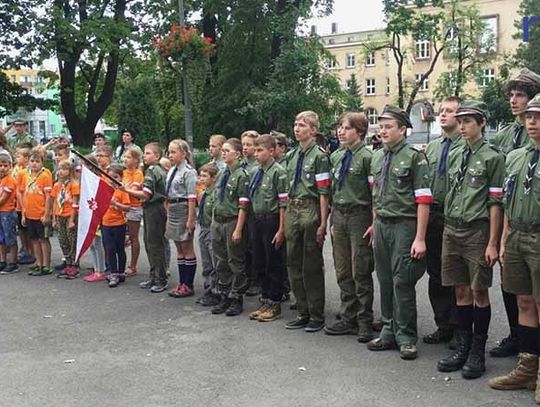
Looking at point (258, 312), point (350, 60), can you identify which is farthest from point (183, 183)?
point (350, 60)

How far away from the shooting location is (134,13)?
25.9 metres

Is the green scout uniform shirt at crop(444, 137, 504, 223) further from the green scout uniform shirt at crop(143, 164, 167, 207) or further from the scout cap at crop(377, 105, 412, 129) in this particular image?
the green scout uniform shirt at crop(143, 164, 167, 207)

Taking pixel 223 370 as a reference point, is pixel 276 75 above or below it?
above

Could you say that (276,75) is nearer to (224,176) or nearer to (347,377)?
(224,176)

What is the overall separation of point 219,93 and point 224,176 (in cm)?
1674

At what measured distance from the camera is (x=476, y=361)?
512cm

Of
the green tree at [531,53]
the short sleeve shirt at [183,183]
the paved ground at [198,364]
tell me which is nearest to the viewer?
the paved ground at [198,364]

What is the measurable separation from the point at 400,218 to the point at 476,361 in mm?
1248

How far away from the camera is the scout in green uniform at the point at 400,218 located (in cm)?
541

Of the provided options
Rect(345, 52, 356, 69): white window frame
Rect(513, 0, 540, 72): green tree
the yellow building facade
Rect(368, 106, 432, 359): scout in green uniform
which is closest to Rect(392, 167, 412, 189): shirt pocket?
Rect(368, 106, 432, 359): scout in green uniform

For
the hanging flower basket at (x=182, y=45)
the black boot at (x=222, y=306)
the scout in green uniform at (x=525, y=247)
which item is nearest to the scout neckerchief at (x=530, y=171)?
the scout in green uniform at (x=525, y=247)

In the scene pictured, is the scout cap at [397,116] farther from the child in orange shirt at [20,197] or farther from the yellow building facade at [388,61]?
the yellow building facade at [388,61]

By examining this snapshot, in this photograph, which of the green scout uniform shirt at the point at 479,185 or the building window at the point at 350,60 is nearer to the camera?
the green scout uniform shirt at the point at 479,185

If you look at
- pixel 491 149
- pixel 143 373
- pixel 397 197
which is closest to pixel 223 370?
pixel 143 373
